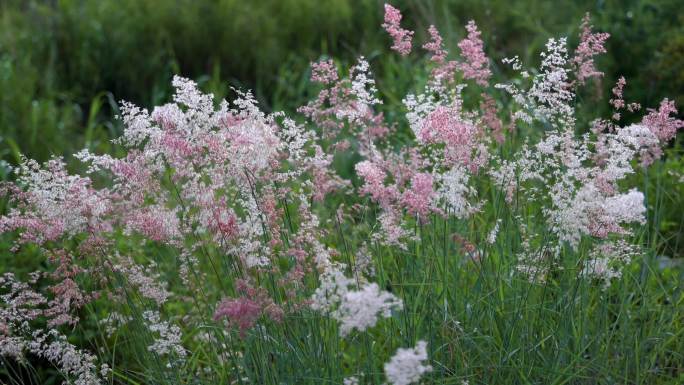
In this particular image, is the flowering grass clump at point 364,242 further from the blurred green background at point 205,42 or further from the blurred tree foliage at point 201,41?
the blurred tree foliage at point 201,41

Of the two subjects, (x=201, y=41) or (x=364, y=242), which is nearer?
(x=364, y=242)

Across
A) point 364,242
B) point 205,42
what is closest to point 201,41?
point 205,42

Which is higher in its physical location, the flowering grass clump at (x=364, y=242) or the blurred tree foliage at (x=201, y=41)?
the blurred tree foliage at (x=201, y=41)

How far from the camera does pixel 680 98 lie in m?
5.70

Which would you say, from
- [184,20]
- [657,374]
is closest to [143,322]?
[657,374]

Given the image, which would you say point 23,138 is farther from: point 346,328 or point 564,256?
point 346,328

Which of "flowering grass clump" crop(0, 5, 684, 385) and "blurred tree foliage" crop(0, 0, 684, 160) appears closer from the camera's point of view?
"flowering grass clump" crop(0, 5, 684, 385)

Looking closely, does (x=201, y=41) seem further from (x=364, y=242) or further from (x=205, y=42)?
(x=364, y=242)

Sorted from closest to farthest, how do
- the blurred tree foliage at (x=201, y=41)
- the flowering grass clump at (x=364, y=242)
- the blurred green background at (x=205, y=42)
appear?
1. the flowering grass clump at (x=364, y=242)
2. the blurred green background at (x=205, y=42)
3. the blurred tree foliage at (x=201, y=41)

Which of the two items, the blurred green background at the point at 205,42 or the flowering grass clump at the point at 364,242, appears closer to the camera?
the flowering grass clump at the point at 364,242

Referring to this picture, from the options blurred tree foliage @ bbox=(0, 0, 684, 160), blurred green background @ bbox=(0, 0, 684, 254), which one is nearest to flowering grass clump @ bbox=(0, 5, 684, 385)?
blurred green background @ bbox=(0, 0, 684, 254)

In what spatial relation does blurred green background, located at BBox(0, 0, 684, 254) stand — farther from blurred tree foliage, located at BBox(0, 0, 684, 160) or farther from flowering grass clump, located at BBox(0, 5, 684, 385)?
flowering grass clump, located at BBox(0, 5, 684, 385)

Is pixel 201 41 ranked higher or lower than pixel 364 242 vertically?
higher

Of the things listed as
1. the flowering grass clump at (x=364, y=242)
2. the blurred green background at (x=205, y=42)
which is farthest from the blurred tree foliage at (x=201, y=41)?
the flowering grass clump at (x=364, y=242)
